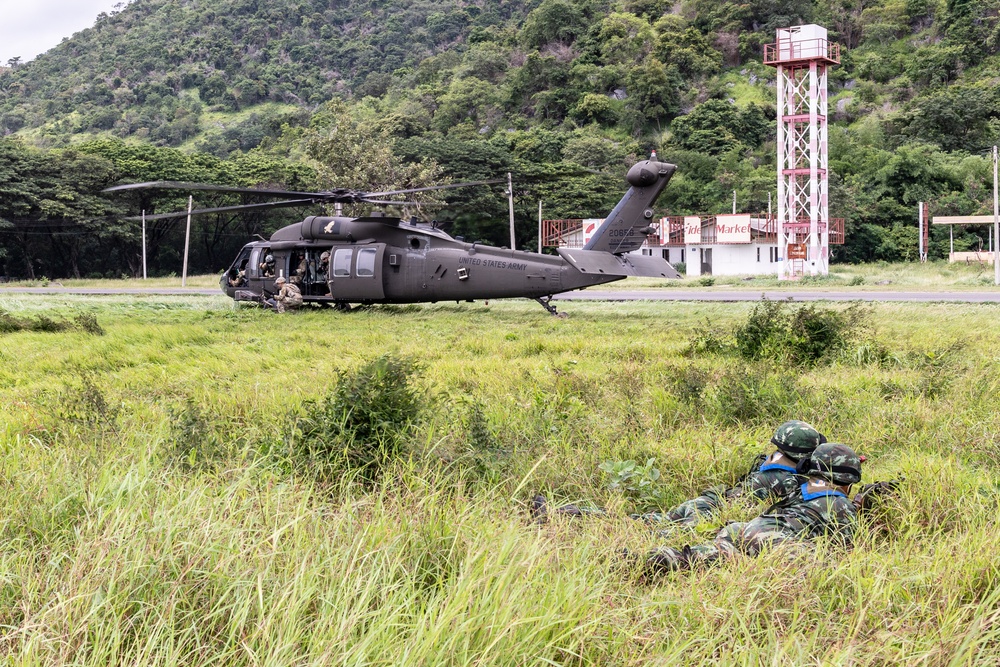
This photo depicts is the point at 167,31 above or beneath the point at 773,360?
above

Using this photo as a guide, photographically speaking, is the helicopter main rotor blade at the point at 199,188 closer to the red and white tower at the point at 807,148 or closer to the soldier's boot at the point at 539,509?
the soldier's boot at the point at 539,509

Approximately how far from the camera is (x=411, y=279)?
17609mm

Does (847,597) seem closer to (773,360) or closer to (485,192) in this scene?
(773,360)

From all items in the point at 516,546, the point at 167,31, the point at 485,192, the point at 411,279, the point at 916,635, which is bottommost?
the point at 916,635

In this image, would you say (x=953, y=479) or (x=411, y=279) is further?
(x=411, y=279)

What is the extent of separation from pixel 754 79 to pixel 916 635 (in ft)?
309

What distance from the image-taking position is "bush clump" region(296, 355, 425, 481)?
5102 mm

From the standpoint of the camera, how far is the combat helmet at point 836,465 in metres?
4.20

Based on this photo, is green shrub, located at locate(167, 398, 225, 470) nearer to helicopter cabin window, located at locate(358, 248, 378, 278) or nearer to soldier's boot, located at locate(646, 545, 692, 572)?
soldier's boot, located at locate(646, 545, 692, 572)

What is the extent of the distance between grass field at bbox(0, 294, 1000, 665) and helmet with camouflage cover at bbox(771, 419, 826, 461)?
1.39 ft

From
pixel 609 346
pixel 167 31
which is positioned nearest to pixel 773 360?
pixel 609 346

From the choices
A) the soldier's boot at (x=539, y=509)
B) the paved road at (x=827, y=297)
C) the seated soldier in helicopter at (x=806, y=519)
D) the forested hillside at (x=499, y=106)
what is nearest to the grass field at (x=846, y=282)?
the paved road at (x=827, y=297)

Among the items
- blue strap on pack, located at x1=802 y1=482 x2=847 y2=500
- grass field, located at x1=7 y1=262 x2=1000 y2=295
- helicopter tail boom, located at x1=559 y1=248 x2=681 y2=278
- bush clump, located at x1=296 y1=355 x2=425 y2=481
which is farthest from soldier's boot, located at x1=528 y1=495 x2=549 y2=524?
grass field, located at x1=7 y1=262 x2=1000 y2=295

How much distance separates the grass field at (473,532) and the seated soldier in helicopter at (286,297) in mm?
9924
